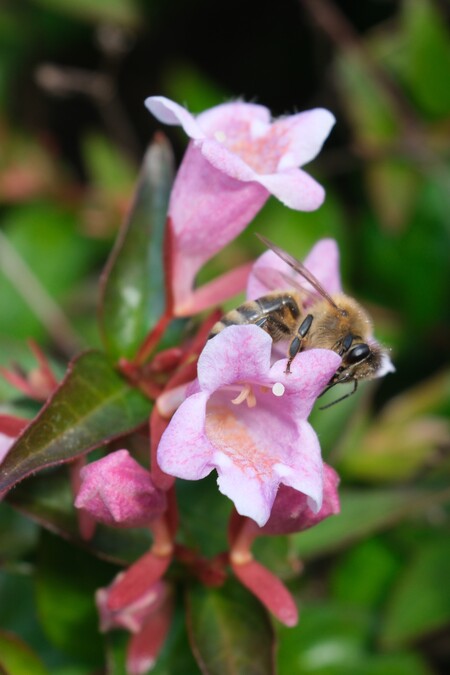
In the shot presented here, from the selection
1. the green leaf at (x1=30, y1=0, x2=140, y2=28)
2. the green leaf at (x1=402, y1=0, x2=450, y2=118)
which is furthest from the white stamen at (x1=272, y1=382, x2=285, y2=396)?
the green leaf at (x1=30, y1=0, x2=140, y2=28)

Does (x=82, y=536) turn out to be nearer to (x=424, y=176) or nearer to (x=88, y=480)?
(x=88, y=480)

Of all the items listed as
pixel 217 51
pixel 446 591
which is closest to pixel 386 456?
pixel 446 591

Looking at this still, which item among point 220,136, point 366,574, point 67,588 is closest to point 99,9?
point 220,136

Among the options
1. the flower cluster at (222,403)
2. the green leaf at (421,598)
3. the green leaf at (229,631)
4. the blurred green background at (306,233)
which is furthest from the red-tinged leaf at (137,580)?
the green leaf at (421,598)

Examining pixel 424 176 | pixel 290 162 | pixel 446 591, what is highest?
pixel 290 162

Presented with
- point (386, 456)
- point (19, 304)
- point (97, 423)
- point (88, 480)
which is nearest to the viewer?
point (88, 480)

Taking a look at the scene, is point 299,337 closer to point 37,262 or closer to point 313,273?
point 313,273

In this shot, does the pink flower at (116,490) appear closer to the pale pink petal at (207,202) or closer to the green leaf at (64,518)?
the green leaf at (64,518)

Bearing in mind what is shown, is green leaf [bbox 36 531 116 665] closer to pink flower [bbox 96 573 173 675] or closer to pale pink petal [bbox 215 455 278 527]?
pink flower [bbox 96 573 173 675]
